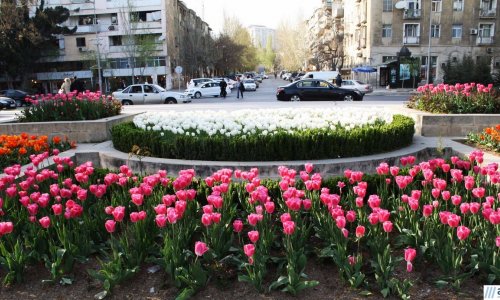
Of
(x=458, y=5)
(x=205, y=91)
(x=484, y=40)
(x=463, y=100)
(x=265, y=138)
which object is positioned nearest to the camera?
(x=265, y=138)

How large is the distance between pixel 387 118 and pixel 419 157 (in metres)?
1.27

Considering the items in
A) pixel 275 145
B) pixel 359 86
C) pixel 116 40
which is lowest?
pixel 275 145

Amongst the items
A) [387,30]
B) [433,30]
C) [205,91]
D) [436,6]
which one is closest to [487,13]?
[436,6]

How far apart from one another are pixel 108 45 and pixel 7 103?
80.7 feet

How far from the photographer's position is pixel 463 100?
10992 mm

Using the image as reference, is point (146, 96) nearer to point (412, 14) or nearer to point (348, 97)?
point (348, 97)

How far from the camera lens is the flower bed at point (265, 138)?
24.4ft

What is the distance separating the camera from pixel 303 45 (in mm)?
85688

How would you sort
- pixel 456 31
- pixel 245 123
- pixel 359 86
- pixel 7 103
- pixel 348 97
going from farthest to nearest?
pixel 456 31
pixel 359 86
pixel 7 103
pixel 348 97
pixel 245 123

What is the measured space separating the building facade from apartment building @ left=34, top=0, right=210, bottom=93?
80.0 ft

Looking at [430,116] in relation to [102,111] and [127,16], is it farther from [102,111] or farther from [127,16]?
[127,16]

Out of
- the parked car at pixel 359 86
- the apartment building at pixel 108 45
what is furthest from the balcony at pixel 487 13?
the apartment building at pixel 108 45

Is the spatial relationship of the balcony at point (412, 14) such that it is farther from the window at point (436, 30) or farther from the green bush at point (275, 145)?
the green bush at point (275, 145)

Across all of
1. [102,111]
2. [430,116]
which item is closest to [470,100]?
[430,116]
